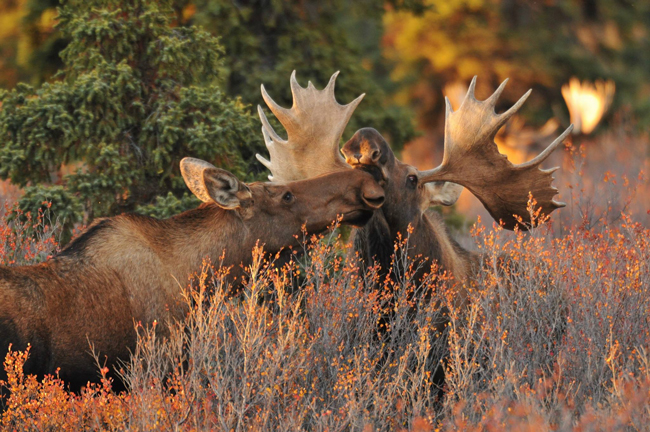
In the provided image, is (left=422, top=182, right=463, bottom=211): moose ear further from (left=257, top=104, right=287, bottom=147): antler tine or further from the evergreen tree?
the evergreen tree

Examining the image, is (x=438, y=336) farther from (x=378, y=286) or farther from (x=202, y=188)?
(x=202, y=188)

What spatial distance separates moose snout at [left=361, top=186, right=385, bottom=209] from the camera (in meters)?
5.64

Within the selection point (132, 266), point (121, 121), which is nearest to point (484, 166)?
point (132, 266)

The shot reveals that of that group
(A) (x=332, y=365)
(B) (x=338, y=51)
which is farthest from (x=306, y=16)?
(A) (x=332, y=365)

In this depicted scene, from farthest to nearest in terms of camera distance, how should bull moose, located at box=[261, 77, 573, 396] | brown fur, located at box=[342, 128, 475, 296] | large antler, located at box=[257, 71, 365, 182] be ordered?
large antler, located at box=[257, 71, 365, 182]
bull moose, located at box=[261, 77, 573, 396]
brown fur, located at box=[342, 128, 475, 296]

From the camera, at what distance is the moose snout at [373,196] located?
5645 mm

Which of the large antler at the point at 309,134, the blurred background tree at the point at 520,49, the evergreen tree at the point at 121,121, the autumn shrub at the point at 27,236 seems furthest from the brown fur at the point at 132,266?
the blurred background tree at the point at 520,49

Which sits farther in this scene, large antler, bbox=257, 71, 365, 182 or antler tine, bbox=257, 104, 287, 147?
antler tine, bbox=257, 104, 287, 147

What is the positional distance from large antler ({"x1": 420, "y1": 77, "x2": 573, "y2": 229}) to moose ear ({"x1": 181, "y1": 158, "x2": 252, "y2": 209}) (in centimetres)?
139

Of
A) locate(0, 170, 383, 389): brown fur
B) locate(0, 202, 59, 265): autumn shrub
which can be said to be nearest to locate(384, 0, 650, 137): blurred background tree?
locate(0, 202, 59, 265): autumn shrub

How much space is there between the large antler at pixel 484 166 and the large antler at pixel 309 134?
729 mm

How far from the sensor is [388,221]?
233 inches

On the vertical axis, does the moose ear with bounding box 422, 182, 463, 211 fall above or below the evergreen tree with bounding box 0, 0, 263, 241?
below

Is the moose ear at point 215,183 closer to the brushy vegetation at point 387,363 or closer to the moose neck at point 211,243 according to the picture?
the moose neck at point 211,243
